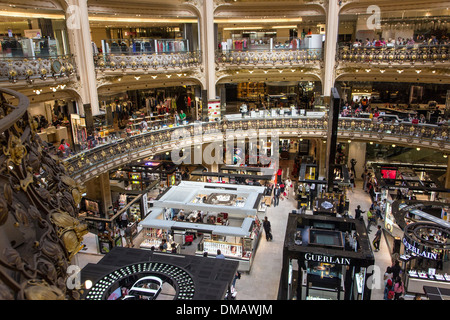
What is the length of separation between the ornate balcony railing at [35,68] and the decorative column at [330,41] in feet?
61.4

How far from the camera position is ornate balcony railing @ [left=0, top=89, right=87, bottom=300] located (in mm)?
2930

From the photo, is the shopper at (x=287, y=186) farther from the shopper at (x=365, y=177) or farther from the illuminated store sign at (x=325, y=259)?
the illuminated store sign at (x=325, y=259)

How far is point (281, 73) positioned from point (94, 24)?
1588cm

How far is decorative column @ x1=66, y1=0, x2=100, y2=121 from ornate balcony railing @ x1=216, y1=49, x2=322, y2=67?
35.0ft

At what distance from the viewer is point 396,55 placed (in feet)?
86.7

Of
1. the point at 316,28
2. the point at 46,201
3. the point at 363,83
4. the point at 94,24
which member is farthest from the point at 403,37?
the point at 46,201

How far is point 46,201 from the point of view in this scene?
4.14m

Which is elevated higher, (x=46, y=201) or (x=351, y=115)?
(x=46, y=201)

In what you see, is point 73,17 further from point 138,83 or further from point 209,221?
point 209,221

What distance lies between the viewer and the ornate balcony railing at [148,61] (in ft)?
79.9

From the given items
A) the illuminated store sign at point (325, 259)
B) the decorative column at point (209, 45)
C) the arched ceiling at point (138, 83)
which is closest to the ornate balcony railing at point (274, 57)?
the decorative column at point (209, 45)

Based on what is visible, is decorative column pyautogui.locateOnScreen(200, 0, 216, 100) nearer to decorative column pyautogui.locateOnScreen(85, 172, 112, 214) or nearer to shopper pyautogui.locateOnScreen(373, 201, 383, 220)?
decorative column pyautogui.locateOnScreen(85, 172, 112, 214)

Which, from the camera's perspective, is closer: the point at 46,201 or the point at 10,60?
the point at 46,201
